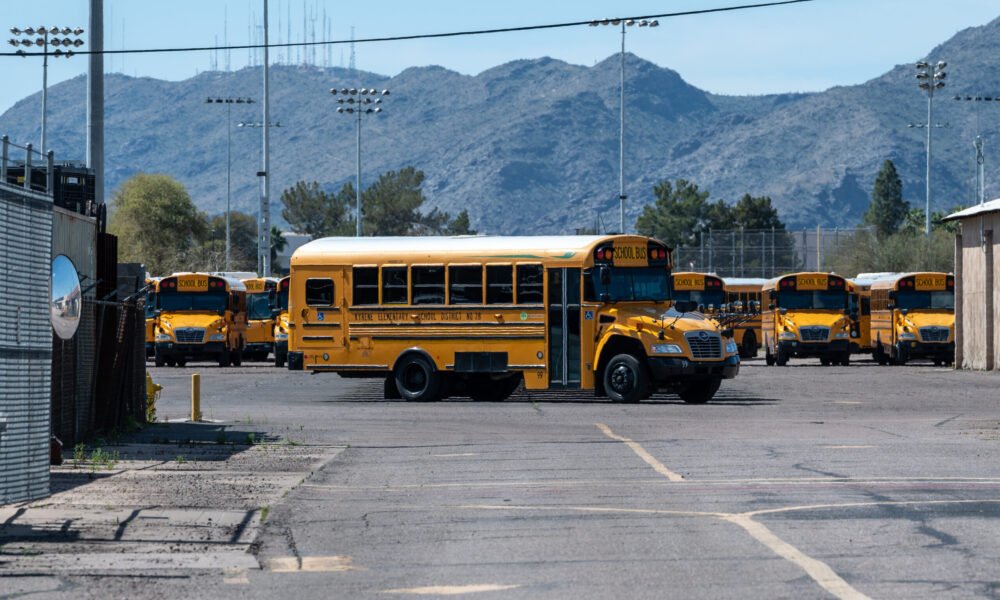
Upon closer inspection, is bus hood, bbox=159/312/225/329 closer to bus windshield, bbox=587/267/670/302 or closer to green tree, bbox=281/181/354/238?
bus windshield, bbox=587/267/670/302

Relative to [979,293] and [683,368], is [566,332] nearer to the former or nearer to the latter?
[683,368]

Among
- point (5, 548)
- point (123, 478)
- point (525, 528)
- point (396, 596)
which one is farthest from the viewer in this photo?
point (123, 478)

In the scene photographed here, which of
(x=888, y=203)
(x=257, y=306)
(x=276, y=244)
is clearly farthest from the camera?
(x=888, y=203)

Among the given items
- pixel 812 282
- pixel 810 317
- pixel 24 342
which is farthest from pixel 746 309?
Answer: pixel 24 342

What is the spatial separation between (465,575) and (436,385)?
68.4 ft

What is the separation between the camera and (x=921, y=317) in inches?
1955

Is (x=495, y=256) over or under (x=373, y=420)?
over

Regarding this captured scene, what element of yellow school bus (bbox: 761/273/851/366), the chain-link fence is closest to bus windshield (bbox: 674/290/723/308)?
yellow school bus (bbox: 761/273/851/366)

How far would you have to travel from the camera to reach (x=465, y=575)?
9977 millimetres

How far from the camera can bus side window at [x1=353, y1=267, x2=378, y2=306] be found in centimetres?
3136

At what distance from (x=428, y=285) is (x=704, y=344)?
529 cm

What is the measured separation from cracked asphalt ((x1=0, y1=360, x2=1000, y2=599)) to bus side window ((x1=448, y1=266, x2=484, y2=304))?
5.79 meters

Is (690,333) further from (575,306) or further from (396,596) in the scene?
(396,596)

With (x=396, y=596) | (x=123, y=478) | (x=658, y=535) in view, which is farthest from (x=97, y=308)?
(x=396, y=596)
